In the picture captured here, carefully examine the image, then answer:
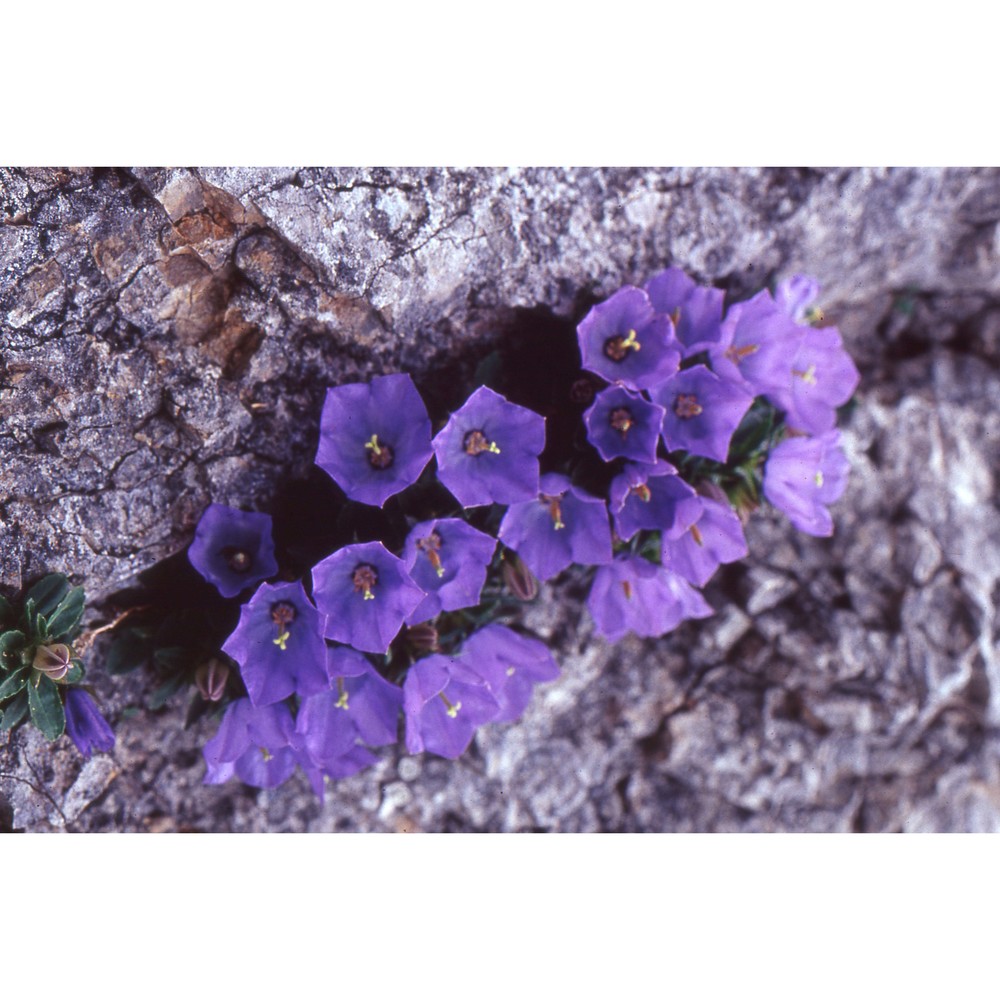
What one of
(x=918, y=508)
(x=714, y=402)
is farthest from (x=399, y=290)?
(x=918, y=508)

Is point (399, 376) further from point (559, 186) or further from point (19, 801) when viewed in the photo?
point (19, 801)

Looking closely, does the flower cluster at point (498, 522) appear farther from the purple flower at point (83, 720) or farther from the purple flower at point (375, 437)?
the purple flower at point (83, 720)

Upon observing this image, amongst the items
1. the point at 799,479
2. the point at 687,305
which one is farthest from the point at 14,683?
the point at 799,479

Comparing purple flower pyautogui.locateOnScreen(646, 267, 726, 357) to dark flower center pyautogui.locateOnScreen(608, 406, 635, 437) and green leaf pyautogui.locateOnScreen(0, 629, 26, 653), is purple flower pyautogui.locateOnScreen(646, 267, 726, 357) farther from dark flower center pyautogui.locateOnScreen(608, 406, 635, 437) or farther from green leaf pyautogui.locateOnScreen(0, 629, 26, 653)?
green leaf pyautogui.locateOnScreen(0, 629, 26, 653)

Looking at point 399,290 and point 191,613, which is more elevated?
point 399,290

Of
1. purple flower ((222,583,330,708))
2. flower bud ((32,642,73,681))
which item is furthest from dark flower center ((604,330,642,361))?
flower bud ((32,642,73,681))

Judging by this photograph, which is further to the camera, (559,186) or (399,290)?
(559,186)
